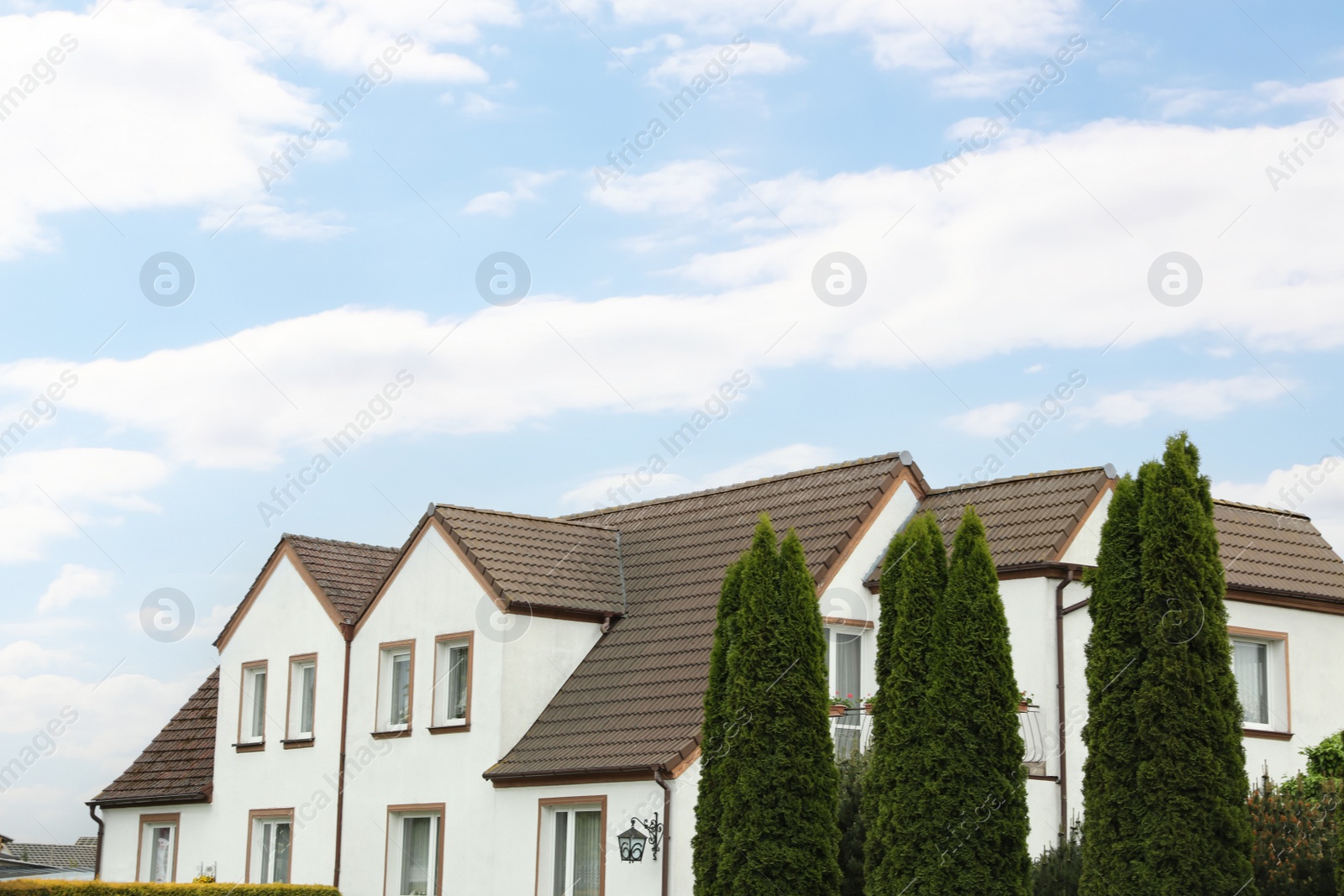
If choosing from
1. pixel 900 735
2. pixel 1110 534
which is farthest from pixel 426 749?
pixel 1110 534

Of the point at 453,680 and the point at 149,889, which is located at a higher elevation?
the point at 453,680

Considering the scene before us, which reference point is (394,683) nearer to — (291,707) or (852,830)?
(291,707)

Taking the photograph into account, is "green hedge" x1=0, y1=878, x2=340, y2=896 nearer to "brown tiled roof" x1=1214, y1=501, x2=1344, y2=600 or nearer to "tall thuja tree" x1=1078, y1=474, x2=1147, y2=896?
"tall thuja tree" x1=1078, y1=474, x2=1147, y2=896

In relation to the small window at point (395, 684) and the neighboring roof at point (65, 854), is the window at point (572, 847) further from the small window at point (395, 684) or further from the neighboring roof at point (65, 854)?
the neighboring roof at point (65, 854)

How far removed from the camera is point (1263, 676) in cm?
2330

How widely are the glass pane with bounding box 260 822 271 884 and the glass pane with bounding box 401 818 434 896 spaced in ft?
12.3

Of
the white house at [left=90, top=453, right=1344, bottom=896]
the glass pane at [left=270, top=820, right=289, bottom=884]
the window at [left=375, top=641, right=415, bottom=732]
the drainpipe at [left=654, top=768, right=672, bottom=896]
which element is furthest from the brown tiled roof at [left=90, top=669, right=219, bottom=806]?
the drainpipe at [left=654, top=768, right=672, bottom=896]

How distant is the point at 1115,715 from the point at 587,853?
8354 millimetres

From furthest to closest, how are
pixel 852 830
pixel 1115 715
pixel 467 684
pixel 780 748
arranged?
pixel 467 684 < pixel 852 830 < pixel 780 748 < pixel 1115 715

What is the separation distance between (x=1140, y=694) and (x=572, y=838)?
8940mm

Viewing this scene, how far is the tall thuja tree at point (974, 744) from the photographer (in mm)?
16609

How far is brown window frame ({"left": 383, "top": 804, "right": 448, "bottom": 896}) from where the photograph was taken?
76.9ft

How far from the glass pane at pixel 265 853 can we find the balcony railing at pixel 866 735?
10794 millimetres

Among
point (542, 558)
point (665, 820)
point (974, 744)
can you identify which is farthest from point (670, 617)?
point (974, 744)
